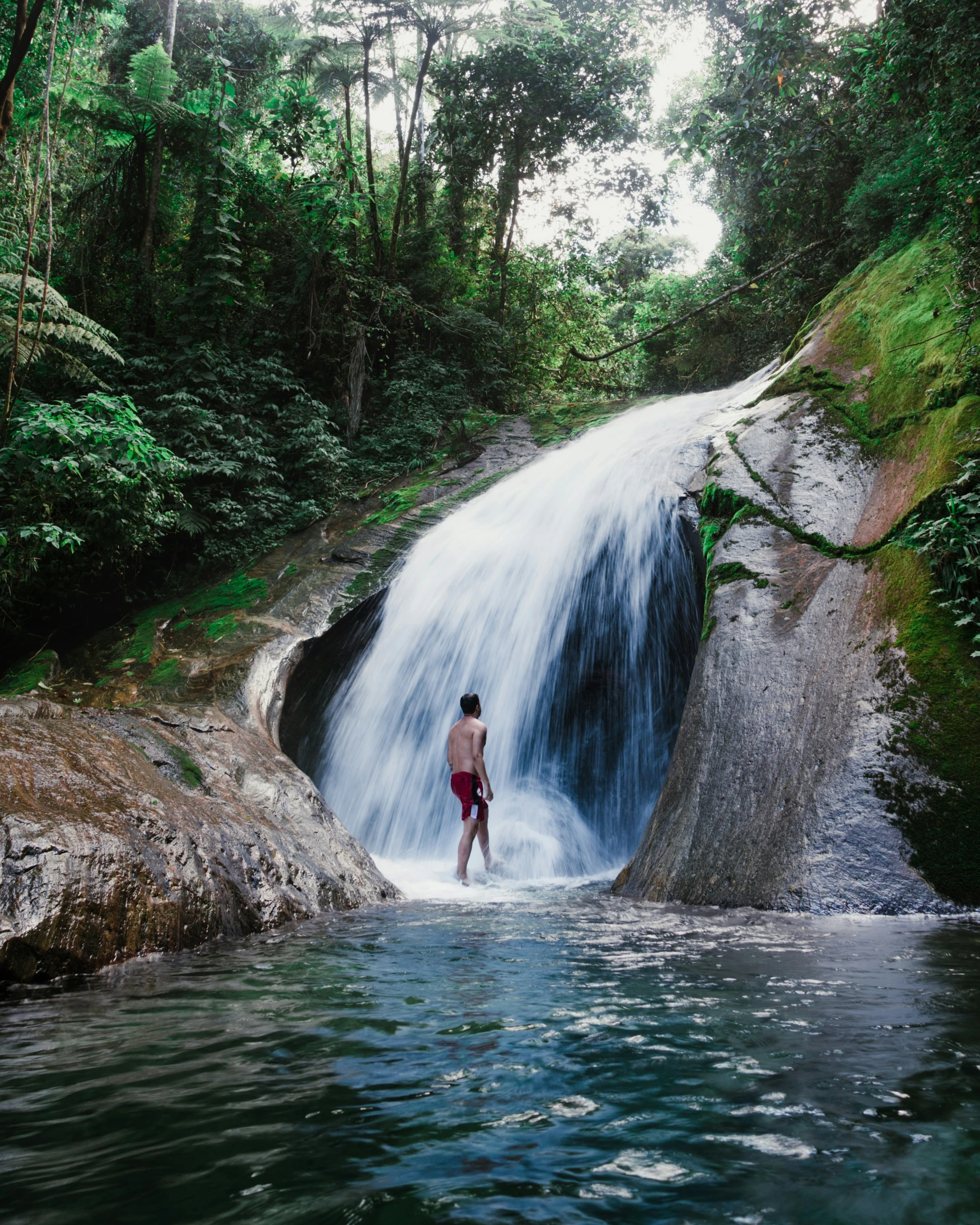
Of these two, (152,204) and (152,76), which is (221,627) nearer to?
(152,204)

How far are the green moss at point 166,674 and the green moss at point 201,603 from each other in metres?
0.67

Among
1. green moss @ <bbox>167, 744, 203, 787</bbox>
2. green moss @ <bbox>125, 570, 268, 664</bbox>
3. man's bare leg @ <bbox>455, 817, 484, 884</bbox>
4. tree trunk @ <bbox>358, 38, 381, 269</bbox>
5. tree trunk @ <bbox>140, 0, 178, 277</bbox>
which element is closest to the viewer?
green moss @ <bbox>167, 744, 203, 787</bbox>

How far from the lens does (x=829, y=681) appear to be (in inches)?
221

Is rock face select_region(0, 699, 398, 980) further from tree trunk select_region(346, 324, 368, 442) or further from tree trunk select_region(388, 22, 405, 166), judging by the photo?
tree trunk select_region(388, 22, 405, 166)

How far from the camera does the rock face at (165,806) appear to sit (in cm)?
357

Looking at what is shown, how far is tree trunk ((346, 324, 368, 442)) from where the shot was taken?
50.9ft

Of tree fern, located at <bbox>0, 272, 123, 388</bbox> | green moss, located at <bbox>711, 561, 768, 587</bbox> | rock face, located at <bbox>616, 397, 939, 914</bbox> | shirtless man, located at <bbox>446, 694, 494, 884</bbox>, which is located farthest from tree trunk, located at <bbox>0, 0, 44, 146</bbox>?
rock face, located at <bbox>616, 397, 939, 914</bbox>

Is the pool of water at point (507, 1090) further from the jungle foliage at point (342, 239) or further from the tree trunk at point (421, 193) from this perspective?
the tree trunk at point (421, 193)

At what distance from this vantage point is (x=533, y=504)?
11.5m

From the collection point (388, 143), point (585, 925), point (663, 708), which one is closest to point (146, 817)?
point (585, 925)

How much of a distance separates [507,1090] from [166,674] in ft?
26.7

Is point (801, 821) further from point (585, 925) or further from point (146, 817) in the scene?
point (146, 817)

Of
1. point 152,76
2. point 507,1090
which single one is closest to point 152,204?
point 152,76

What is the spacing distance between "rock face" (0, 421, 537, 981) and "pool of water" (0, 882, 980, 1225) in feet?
1.18
